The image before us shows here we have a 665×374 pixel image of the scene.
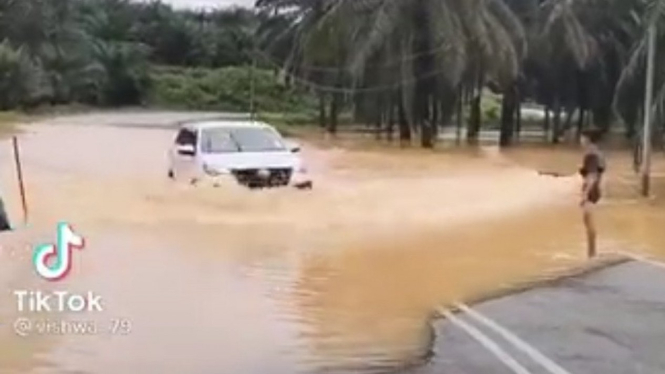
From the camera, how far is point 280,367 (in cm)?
374

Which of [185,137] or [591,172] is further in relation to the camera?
[591,172]

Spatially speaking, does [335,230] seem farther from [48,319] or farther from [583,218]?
[48,319]

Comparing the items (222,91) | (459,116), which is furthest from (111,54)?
(459,116)

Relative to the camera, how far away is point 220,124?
4246 mm

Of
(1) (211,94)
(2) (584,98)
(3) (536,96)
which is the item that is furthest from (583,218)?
(1) (211,94)

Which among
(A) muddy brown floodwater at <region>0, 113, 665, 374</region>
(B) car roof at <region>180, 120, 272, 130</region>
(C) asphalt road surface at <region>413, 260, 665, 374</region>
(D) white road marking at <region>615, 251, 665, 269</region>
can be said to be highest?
(B) car roof at <region>180, 120, 272, 130</region>

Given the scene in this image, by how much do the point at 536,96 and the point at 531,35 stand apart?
21cm

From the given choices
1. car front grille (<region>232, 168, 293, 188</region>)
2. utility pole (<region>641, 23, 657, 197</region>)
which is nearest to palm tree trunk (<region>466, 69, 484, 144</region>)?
car front grille (<region>232, 168, 293, 188</region>)

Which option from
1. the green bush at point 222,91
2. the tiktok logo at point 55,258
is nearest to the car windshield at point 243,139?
the green bush at point 222,91

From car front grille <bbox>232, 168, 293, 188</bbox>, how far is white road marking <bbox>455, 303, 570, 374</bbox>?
0.64 meters

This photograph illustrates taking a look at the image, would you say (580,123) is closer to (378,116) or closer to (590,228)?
(590,228)

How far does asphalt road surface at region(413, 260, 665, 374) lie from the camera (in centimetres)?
379

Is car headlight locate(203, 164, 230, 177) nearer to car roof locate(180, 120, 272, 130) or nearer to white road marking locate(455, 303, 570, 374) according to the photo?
car roof locate(180, 120, 272, 130)

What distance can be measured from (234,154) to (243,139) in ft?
0.25
